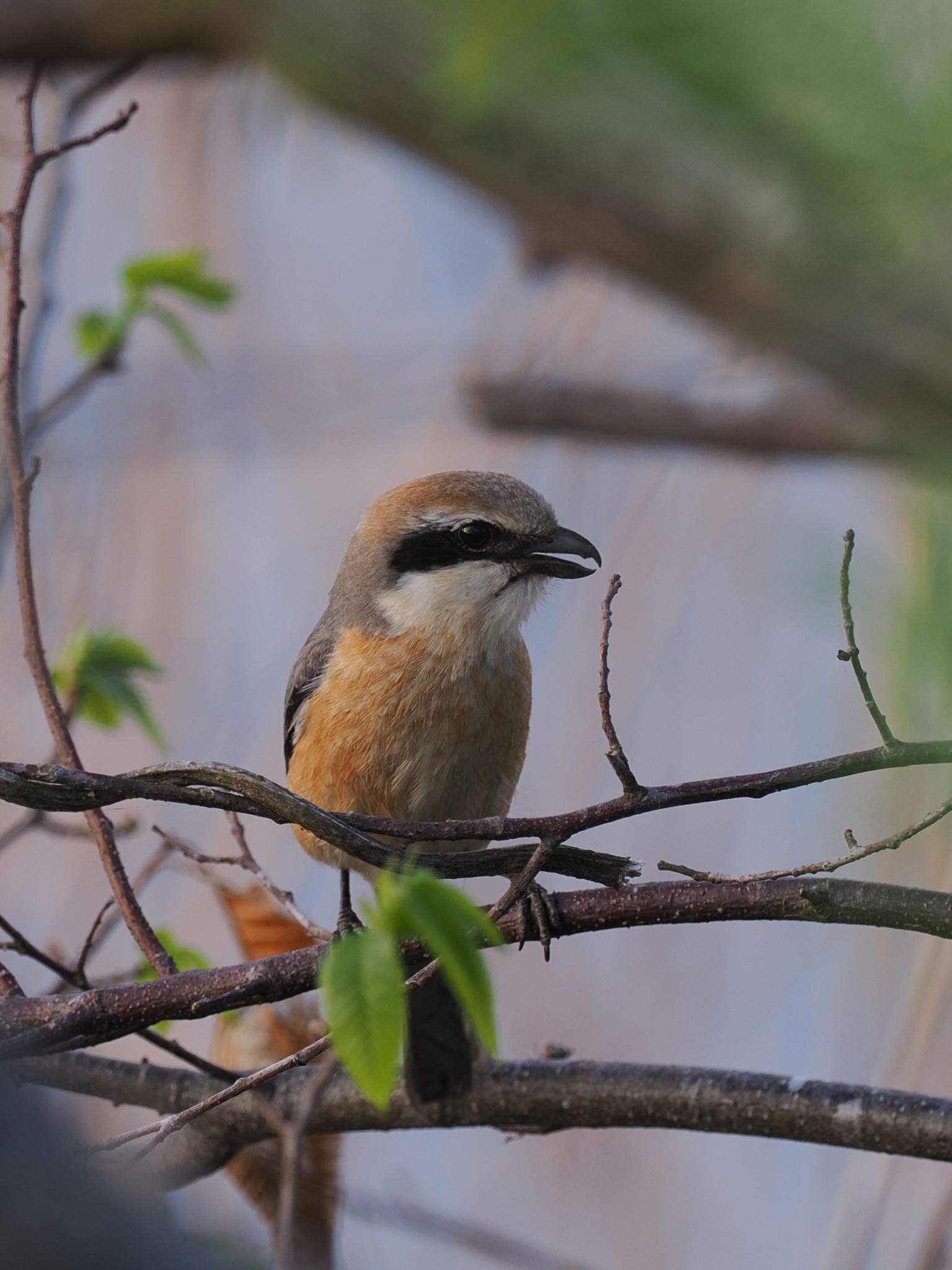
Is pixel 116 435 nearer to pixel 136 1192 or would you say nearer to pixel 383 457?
pixel 383 457

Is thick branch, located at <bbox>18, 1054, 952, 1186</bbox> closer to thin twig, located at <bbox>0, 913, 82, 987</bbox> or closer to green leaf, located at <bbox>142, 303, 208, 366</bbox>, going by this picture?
thin twig, located at <bbox>0, 913, 82, 987</bbox>

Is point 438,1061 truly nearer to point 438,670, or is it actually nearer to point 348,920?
point 348,920

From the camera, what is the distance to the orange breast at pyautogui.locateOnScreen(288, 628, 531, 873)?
2.84m

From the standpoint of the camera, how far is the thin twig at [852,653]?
3.37 feet

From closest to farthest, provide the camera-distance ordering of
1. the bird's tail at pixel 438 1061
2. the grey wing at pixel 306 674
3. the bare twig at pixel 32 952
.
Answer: the bare twig at pixel 32 952 < the bird's tail at pixel 438 1061 < the grey wing at pixel 306 674

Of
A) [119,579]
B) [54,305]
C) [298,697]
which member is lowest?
[298,697]

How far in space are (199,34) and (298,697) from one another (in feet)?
6.18

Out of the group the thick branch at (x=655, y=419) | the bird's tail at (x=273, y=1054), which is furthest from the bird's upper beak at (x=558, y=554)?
the bird's tail at (x=273, y=1054)

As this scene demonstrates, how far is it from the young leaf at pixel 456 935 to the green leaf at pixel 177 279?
2118 millimetres

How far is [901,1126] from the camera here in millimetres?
1841

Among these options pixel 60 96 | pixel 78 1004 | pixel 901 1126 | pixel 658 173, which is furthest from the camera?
pixel 60 96

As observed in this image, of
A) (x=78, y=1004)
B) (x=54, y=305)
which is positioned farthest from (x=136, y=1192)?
(x=54, y=305)

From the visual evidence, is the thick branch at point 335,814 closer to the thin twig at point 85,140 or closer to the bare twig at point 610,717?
the bare twig at point 610,717

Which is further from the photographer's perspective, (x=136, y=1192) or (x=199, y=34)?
(x=199, y=34)
